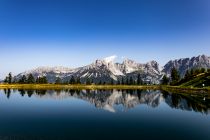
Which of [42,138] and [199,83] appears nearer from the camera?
[42,138]

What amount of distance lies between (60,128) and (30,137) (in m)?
8.53

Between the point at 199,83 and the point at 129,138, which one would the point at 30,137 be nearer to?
the point at 129,138

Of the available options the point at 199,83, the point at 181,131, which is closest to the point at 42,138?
the point at 181,131

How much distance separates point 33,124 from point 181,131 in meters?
26.0

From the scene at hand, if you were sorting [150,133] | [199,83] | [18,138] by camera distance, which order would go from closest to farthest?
[18,138] → [150,133] → [199,83]

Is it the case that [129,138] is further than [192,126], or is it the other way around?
[192,126]

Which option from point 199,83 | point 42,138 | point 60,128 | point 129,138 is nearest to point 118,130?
point 129,138

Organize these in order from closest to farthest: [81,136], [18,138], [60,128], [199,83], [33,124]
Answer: [18,138] → [81,136] → [60,128] → [33,124] → [199,83]

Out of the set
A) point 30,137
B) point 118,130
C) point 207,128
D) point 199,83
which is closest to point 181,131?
point 207,128

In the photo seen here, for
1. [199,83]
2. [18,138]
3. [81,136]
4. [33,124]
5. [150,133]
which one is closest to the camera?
[18,138]

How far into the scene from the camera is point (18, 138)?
Result: 35062mm

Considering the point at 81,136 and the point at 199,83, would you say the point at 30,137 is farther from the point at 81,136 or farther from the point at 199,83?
the point at 199,83

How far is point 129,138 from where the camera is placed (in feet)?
119

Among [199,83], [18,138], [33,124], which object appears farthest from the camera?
[199,83]
